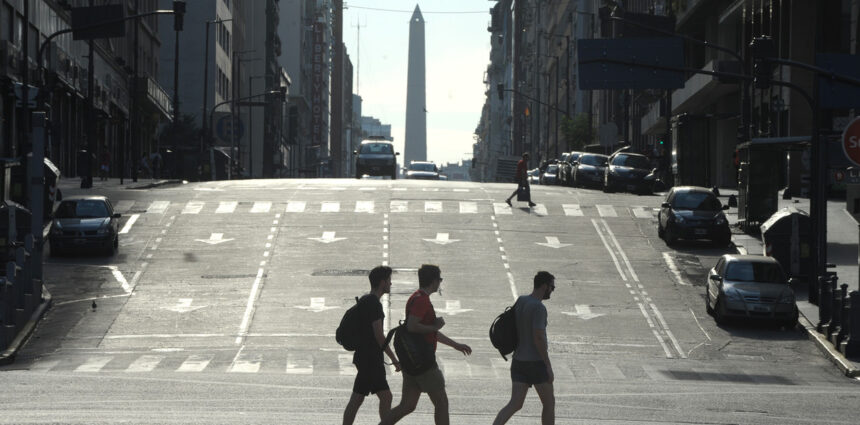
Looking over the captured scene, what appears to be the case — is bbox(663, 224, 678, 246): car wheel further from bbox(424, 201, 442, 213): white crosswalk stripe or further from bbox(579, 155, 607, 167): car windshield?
bbox(579, 155, 607, 167): car windshield

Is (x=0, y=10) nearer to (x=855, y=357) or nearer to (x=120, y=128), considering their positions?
(x=120, y=128)

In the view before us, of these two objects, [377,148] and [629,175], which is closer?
[629,175]

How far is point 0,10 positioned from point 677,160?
2989 centimetres

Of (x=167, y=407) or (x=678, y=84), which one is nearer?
(x=167, y=407)

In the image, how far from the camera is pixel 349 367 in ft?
84.8

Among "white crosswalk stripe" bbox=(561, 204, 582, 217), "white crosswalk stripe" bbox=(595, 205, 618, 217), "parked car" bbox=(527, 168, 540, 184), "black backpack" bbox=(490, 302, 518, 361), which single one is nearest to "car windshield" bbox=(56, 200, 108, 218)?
"white crosswalk stripe" bbox=(561, 204, 582, 217)

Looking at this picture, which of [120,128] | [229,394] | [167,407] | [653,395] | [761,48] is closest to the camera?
[167,407]

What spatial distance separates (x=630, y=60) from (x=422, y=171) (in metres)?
22.3

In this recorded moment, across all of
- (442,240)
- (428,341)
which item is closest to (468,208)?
(442,240)

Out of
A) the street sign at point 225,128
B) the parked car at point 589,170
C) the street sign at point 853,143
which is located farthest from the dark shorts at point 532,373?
the street sign at point 225,128

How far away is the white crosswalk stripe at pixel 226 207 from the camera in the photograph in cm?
5056

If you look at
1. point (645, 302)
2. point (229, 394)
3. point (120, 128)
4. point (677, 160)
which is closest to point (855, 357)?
point (645, 302)

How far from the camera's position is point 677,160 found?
61.9 meters

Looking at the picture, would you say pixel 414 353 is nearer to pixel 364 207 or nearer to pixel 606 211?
pixel 364 207
